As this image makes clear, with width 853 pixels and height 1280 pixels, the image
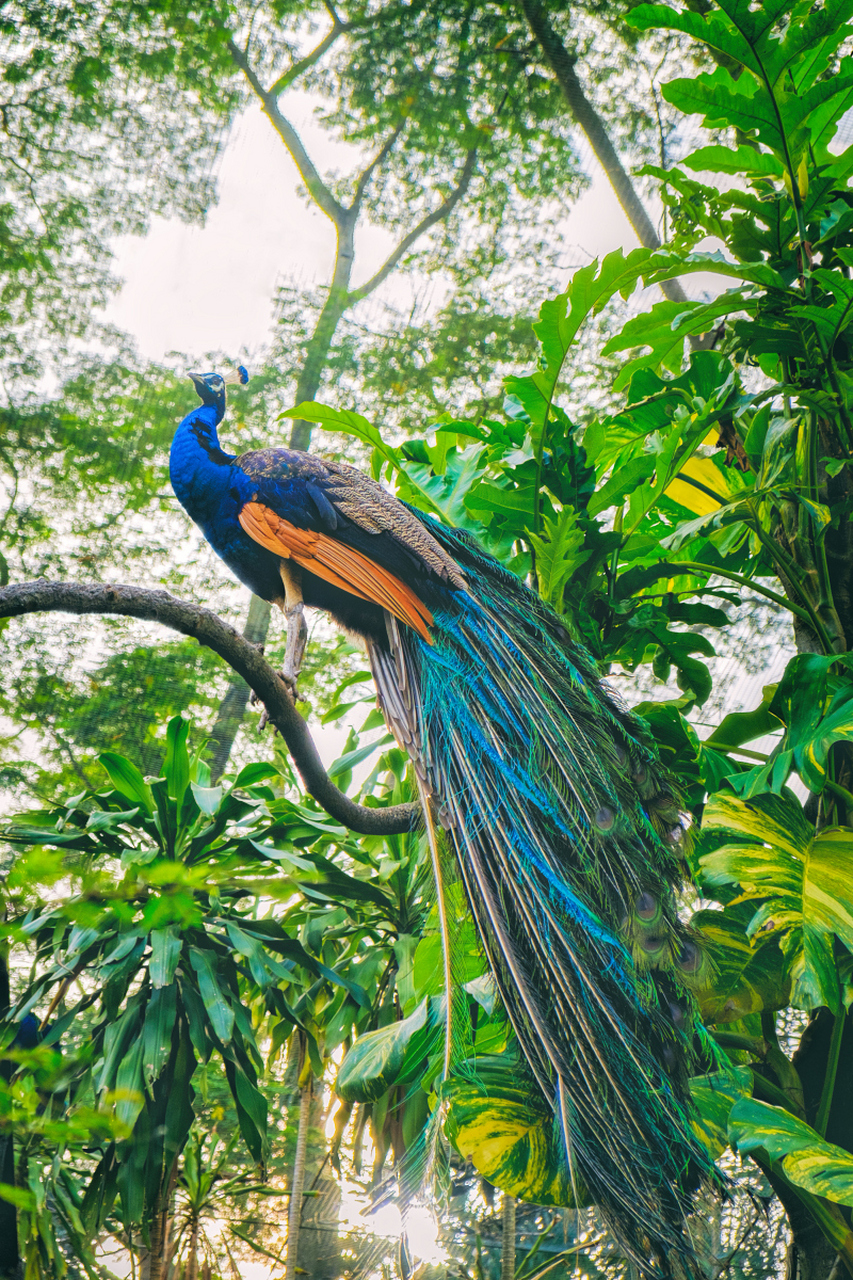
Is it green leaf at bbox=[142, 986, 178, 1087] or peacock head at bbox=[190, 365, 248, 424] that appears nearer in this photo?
green leaf at bbox=[142, 986, 178, 1087]

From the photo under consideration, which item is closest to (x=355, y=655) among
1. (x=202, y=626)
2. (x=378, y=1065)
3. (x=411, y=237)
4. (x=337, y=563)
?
(x=411, y=237)

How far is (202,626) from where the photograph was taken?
0.98 meters

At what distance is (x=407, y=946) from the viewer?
1802 mm

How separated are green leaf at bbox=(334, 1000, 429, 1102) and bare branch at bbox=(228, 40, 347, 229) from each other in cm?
343

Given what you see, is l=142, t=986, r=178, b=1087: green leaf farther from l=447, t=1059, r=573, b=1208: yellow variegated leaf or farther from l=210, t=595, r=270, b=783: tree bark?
l=210, t=595, r=270, b=783: tree bark

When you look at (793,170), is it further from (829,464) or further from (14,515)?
(14,515)

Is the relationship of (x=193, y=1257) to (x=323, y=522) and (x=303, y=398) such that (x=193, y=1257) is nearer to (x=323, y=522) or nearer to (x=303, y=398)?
(x=323, y=522)

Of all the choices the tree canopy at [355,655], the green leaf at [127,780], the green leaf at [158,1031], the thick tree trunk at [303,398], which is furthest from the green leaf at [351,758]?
the thick tree trunk at [303,398]

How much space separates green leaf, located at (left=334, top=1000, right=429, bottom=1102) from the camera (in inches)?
45.9

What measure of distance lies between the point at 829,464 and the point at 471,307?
2729 mm

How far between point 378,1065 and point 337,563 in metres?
0.73

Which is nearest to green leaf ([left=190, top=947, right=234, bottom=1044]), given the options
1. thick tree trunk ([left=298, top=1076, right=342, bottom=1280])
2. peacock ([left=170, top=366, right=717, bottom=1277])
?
thick tree trunk ([left=298, top=1076, right=342, bottom=1280])

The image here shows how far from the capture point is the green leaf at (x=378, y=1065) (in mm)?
1165


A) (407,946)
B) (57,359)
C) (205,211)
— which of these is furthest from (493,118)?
(407,946)
